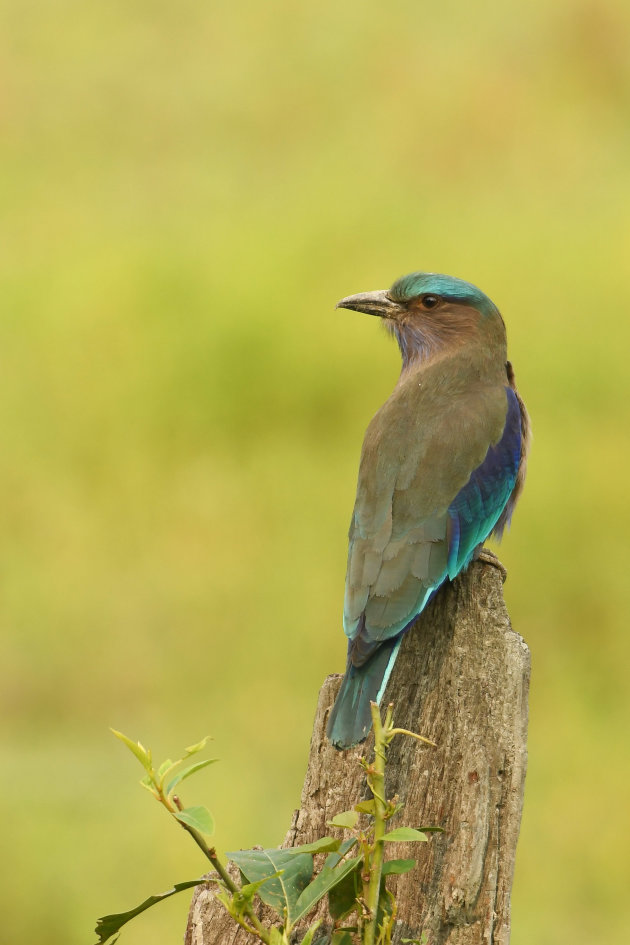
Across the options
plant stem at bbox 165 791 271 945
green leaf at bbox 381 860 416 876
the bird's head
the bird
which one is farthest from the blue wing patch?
plant stem at bbox 165 791 271 945

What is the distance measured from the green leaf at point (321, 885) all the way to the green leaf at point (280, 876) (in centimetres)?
2

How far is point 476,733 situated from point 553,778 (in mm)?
4453

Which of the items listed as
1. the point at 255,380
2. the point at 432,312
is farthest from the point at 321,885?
the point at 255,380

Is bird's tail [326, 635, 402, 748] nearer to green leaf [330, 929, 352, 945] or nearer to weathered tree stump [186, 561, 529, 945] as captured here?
weathered tree stump [186, 561, 529, 945]

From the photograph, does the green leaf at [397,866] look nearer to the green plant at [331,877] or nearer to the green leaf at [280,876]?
the green plant at [331,877]

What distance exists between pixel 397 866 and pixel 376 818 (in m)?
0.11

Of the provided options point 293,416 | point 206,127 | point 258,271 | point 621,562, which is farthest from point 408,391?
point 206,127

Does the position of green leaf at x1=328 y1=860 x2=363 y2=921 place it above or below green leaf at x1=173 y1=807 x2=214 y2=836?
below

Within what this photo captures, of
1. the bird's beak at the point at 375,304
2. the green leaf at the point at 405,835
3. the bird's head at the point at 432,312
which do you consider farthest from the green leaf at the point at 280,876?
the bird's beak at the point at 375,304

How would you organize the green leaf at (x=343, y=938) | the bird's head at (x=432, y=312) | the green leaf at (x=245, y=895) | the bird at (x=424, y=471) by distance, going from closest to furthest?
the green leaf at (x=245, y=895) < the green leaf at (x=343, y=938) < the bird at (x=424, y=471) < the bird's head at (x=432, y=312)

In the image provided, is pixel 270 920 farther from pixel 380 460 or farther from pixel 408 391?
pixel 408 391

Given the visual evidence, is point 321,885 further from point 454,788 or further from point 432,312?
point 432,312

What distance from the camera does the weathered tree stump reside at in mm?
2721

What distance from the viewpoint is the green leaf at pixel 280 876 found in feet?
8.19
